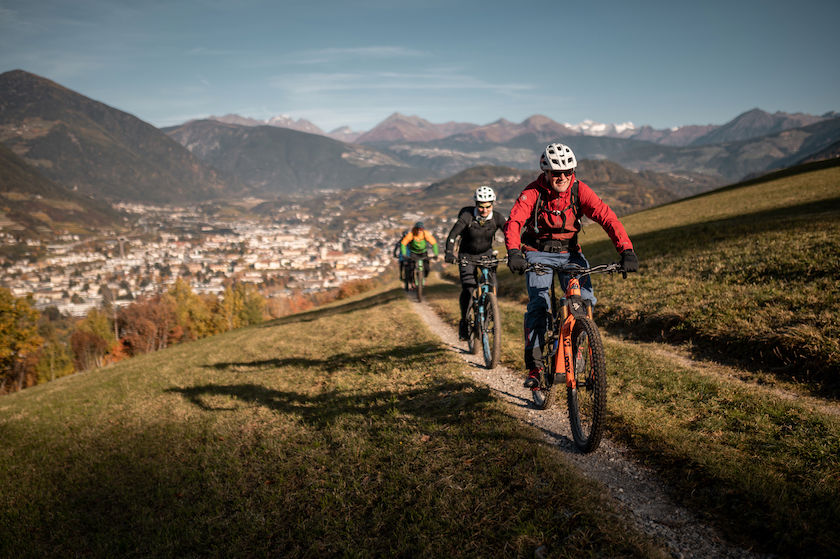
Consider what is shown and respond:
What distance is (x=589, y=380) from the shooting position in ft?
18.7

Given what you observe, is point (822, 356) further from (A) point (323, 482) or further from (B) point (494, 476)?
(A) point (323, 482)

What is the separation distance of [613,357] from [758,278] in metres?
6.80

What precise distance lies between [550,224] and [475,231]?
421cm

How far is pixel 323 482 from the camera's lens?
636 centimetres

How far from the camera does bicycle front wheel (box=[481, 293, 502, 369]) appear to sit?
967 cm

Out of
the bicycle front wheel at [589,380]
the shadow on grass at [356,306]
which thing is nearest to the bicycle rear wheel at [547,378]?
the bicycle front wheel at [589,380]

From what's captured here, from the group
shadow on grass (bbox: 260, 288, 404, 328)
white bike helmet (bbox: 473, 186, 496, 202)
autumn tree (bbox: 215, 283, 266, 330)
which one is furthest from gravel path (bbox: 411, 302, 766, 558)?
autumn tree (bbox: 215, 283, 266, 330)

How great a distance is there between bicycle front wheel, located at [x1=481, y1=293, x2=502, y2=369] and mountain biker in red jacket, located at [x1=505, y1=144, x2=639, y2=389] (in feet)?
8.27

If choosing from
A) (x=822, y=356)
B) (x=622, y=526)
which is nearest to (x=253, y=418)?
(x=622, y=526)

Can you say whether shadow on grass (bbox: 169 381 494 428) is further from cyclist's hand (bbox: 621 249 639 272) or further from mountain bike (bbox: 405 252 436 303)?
mountain bike (bbox: 405 252 436 303)

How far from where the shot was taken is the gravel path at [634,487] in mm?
4000

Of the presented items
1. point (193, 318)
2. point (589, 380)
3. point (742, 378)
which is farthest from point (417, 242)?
point (193, 318)

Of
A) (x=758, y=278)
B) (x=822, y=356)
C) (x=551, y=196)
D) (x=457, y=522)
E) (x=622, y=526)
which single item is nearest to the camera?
(x=622, y=526)

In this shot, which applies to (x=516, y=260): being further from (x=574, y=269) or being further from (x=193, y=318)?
(x=193, y=318)
